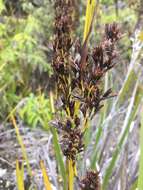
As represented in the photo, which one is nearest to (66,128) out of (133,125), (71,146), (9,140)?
(71,146)

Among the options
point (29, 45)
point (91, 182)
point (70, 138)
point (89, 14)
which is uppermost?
point (29, 45)

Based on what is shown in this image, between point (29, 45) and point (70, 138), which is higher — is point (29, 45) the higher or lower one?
the higher one

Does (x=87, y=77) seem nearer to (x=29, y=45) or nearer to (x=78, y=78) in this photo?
(x=78, y=78)

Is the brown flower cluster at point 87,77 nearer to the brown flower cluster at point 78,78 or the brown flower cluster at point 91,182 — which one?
the brown flower cluster at point 78,78

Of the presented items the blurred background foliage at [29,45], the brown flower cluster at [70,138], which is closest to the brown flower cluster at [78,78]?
the brown flower cluster at [70,138]

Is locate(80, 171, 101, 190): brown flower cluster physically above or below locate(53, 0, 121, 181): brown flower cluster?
below

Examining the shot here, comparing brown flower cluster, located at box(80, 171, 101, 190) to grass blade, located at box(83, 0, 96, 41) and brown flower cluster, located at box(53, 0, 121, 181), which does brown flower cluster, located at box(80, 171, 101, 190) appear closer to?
brown flower cluster, located at box(53, 0, 121, 181)

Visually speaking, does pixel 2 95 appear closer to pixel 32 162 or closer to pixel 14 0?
pixel 32 162

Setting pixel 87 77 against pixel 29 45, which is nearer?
pixel 87 77

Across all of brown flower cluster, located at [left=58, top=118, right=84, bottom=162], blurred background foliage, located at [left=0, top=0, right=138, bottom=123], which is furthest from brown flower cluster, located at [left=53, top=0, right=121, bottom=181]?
blurred background foliage, located at [left=0, top=0, right=138, bottom=123]

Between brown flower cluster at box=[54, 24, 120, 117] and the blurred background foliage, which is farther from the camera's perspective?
the blurred background foliage

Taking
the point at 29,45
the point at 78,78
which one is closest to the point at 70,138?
the point at 78,78
